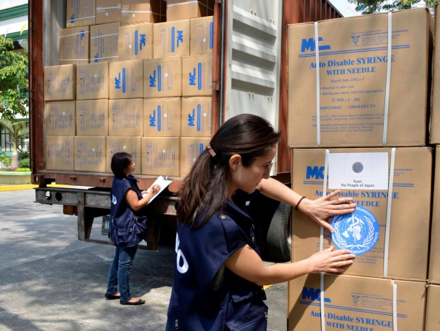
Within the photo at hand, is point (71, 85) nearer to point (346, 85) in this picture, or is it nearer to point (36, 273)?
point (36, 273)

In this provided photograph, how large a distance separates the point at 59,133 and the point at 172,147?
147cm

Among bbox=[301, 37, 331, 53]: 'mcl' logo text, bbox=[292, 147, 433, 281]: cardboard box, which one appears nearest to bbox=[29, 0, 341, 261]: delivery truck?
bbox=[301, 37, 331, 53]: 'mcl' logo text

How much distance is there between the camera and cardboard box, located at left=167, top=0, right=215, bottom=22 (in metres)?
4.50

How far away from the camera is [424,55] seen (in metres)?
1.84

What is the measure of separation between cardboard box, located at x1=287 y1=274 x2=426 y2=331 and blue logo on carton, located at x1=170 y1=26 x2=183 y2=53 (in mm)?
2863

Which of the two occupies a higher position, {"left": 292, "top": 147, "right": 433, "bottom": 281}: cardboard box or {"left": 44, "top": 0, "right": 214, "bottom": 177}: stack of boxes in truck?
→ {"left": 44, "top": 0, "right": 214, "bottom": 177}: stack of boxes in truck

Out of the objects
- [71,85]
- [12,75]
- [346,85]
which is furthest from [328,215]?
[12,75]

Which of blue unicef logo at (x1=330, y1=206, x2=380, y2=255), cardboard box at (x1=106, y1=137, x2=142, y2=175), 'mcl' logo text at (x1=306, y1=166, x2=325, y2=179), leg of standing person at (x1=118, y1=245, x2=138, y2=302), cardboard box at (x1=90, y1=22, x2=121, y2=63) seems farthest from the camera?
cardboard box at (x1=90, y1=22, x2=121, y2=63)

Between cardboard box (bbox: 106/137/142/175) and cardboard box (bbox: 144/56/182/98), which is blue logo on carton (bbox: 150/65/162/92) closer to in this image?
cardboard box (bbox: 144/56/182/98)

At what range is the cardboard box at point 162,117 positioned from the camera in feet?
14.0

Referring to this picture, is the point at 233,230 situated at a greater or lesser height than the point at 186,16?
lesser

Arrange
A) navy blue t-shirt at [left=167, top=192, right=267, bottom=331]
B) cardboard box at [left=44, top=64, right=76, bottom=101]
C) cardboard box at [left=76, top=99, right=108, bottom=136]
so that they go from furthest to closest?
cardboard box at [left=44, top=64, right=76, bottom=101] → cardboard box at [left=76, top=99, right=108, bottom=136] → navy blue t-shirt at [left=167, top=192, right=267, bottom=331]

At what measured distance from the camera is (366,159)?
76.2 inches

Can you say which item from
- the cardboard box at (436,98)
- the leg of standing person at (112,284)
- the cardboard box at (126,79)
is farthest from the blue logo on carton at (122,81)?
the cardboard box at (436,98)
